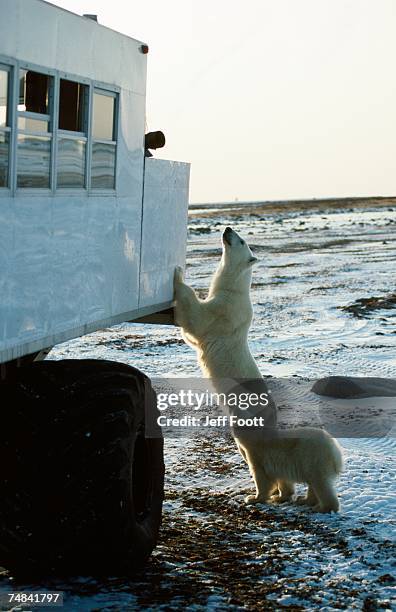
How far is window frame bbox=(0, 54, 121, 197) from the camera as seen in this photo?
4707mm

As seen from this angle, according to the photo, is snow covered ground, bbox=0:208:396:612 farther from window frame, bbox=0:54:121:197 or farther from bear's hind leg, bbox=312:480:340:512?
window frame, bbox=0:54:121:197

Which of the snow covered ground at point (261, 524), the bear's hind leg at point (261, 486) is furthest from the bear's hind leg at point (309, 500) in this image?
the bear's hind leg at point (261, 486)

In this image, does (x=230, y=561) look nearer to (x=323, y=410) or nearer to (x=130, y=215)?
(x=130, y=215)

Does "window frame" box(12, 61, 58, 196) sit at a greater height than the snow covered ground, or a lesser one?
greater

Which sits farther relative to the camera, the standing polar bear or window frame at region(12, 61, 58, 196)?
the standing polar bear

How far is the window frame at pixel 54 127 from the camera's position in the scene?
15.4 ft

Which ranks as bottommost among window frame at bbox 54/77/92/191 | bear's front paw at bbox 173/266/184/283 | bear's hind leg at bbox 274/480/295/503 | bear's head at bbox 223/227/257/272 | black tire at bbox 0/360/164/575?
bear's hind leg at bbox 274/480/295/503

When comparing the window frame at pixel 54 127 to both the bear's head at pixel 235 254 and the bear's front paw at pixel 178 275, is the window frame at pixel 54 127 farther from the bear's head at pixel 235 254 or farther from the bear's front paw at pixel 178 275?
the bear's head at pixel 235 254

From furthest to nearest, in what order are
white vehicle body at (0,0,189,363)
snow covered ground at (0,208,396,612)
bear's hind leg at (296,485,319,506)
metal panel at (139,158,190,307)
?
bear's hind leg at (296,485,319,506), metal panel at (139,158,190,307), snow covered ground at (0,208,396,612), white vehicle body at (0,0,189,363)

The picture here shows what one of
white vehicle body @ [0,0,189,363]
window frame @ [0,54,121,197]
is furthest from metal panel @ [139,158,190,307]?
window frame @ [0,54,121,197]

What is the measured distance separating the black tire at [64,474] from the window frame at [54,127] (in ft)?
3.24

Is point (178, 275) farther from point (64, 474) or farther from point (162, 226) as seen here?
point (64, 474)

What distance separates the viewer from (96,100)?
228 inches

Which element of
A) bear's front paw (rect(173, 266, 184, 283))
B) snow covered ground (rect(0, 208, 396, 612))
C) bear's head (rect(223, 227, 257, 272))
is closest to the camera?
snow covered ground (rect(0, 208, 396, 612))
